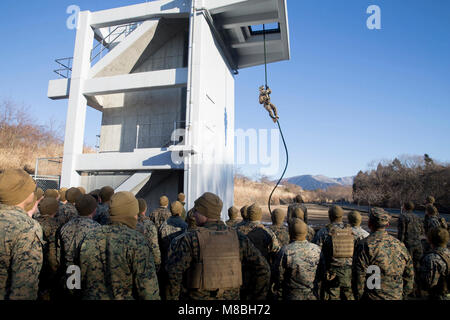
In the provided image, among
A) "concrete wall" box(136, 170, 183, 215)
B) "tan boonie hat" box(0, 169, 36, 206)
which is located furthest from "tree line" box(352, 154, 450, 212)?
"tan boonie hat" box(0, 169, 36, 206)

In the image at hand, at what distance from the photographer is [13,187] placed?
6.77ft

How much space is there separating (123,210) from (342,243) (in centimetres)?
288

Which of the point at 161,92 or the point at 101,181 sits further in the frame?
the point at 161,92

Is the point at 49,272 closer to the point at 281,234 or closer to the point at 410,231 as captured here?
the point at 281,234

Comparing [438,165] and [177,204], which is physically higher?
[438,165]

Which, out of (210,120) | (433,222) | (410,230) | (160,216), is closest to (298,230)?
(160,216)

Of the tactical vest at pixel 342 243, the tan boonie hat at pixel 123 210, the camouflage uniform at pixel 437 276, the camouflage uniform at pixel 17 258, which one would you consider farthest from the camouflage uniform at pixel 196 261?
the camouflage uniform at pixel 437 276

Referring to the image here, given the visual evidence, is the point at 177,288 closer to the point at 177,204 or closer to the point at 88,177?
the point at 177,204

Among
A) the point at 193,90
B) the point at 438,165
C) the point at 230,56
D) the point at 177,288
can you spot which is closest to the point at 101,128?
the point at 193,90

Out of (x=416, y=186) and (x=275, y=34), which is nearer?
(x=275, y=34)

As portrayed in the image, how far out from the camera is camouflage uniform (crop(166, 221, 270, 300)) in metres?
2.31

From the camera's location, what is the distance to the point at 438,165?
2027cm

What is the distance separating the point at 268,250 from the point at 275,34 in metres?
11.6
